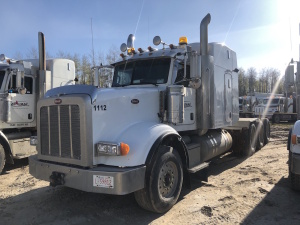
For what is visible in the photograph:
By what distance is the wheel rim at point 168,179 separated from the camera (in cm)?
437

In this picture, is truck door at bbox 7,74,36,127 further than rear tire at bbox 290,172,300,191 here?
Yes

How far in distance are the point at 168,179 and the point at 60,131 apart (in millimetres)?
1891

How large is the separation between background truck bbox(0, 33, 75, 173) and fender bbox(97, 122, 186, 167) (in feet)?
14.5

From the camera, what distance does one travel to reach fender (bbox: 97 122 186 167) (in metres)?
3.88

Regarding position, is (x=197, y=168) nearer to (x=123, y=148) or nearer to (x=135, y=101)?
(x=135, y=101)

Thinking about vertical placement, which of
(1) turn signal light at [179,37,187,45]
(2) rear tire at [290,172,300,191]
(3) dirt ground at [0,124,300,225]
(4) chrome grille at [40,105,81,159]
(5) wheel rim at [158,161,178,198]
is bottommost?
(3) dirt ground at [0,124,300,225]

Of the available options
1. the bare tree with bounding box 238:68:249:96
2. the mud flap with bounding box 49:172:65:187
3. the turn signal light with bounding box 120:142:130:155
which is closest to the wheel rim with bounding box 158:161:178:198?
the turn signal light with bounding box 120:142:130:155

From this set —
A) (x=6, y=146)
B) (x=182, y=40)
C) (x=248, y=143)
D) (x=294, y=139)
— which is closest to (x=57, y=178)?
(x=182, y=40)

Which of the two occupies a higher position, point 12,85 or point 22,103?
point 12,85

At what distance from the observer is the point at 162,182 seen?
173 inches

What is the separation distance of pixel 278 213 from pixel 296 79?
3.47 metres

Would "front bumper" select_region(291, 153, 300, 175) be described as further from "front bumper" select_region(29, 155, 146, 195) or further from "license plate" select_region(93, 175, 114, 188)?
"license plate" select_region(93, 175, 114, 188)

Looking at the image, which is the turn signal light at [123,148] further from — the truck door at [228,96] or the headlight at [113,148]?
the truck door at [228,96]

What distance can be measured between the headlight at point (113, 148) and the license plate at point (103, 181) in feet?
1.11
